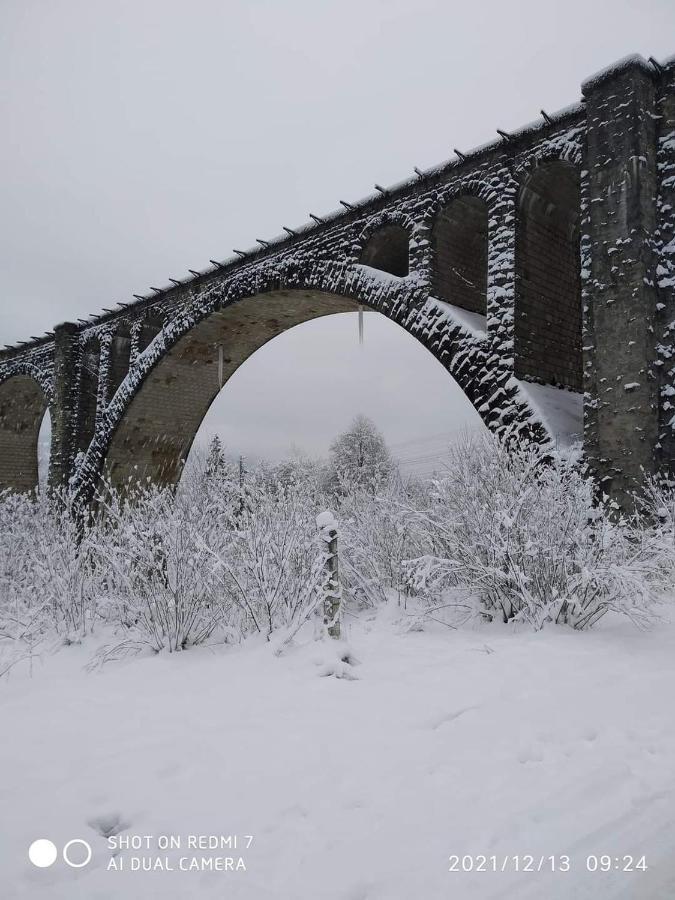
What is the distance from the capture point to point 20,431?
23359 millimetres

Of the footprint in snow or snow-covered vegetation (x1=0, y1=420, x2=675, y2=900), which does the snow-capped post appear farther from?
the footprint in snow

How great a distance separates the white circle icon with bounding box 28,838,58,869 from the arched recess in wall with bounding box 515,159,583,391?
9.03 meters

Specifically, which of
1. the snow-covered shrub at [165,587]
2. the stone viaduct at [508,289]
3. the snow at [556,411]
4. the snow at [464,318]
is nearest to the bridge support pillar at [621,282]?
the stone viaduct at [508,289]

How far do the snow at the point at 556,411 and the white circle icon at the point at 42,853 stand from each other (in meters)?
8.25

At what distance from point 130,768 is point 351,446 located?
32480mm

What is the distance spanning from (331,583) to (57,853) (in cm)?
297

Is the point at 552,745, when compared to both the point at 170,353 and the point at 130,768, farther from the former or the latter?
the point at 170,353

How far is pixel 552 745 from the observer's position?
113 inches

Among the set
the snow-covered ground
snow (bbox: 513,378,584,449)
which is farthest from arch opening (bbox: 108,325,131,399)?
the snow-covered ground

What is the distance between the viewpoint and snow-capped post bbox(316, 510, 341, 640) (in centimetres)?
492

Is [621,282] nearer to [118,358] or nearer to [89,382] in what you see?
[118,358]

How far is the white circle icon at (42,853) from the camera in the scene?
2109 millimetres

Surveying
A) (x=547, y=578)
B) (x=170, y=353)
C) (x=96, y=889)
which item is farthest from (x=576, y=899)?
(x=170, y=353)

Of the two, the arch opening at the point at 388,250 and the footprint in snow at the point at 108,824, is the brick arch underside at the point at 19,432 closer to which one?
the arch opening at the point at 388,250
